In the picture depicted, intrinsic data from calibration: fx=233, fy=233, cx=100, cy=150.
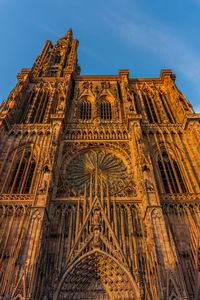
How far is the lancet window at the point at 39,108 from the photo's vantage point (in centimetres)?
2233

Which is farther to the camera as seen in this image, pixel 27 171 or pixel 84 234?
pixel 27 171

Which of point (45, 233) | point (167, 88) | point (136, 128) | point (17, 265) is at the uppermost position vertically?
point (167, 88)

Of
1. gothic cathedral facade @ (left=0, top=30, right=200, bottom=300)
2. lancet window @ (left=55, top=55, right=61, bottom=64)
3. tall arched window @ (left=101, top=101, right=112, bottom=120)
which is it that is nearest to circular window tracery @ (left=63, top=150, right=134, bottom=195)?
gothic cathedral facade @ (left=0, top=30, right=200, bottom=300)

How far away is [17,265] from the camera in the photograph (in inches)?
425

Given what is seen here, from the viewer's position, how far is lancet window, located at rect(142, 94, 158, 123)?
73.2 ft

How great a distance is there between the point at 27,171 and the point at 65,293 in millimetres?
8660

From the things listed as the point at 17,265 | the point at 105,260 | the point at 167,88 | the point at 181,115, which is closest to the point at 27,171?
the point at 17,265

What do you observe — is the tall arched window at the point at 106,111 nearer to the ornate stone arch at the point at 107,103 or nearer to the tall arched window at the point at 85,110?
the ornate stone arch at the point at 107,103

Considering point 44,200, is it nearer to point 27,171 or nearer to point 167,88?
point 27,171

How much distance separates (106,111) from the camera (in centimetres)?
2372

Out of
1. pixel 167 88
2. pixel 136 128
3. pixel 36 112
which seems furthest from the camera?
pixel 167 88

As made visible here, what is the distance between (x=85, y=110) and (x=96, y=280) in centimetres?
1593

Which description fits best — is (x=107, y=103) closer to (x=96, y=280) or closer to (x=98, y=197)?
(x=98, y=197)

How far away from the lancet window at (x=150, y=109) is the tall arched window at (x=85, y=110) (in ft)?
19.3
